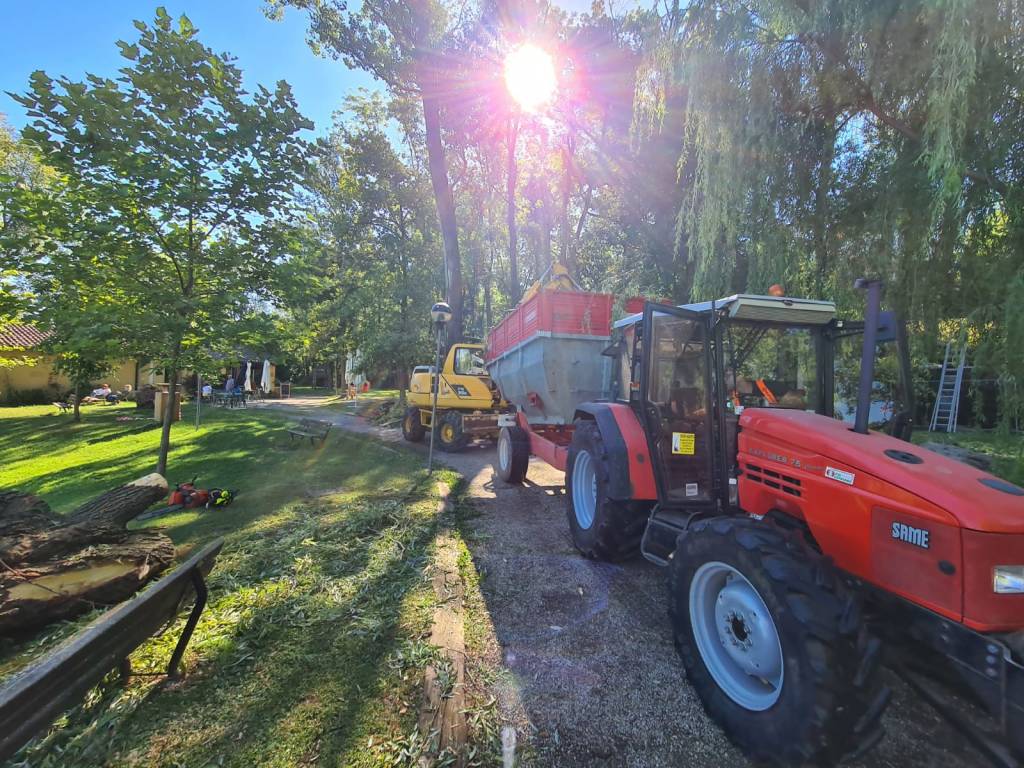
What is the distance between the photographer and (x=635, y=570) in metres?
4.15

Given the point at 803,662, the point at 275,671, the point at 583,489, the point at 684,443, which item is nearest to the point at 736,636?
the point at 803,662

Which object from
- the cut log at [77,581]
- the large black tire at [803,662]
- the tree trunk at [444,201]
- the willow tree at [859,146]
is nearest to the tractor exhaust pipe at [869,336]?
the large black tire at [803,662]

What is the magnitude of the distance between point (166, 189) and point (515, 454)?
5.45 meters

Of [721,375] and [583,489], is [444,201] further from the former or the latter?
[721,375]

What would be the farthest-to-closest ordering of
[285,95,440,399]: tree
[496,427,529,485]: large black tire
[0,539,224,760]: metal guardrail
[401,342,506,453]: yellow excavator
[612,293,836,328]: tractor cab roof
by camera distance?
1. [285,95,440,399]: tree
2. [401,342,506,453]: yellow excavator
3. [496,427,529,485]: large black tire
4. [612,293,836,328]: tractor cab roof
5. [0,539,224,760]: metal guardrail

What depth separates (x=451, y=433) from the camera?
10.5m

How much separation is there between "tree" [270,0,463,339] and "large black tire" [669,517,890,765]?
41.9 ft

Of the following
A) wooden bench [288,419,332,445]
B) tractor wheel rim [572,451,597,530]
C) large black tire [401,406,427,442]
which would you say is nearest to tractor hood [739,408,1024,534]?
tractor wheel rim [572,451,597,530]

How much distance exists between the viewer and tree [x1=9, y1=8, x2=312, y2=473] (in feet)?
16.3

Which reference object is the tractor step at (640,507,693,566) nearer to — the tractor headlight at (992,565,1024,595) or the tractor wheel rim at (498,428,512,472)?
the tractor headlight at (992,565,1024,595)

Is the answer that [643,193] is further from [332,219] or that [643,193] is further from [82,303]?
[332,219]

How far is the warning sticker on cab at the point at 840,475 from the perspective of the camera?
217 cm

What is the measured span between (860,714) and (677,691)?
0.98 metres

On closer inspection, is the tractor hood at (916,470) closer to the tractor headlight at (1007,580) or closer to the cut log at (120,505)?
the tractor headlight at (1007,580)
